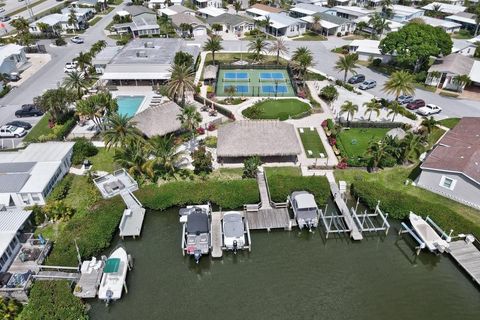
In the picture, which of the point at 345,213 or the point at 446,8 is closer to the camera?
the point at 345,213

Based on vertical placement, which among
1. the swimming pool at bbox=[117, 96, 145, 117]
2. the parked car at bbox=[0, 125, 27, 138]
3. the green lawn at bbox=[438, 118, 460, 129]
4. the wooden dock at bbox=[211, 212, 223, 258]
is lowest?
the wooden dock at bbox=[211, 212, 223, 258]

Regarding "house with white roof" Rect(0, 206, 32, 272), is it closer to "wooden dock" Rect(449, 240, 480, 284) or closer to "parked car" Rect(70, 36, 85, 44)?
"wooden dock" Rect(449, 240, 480, 284)

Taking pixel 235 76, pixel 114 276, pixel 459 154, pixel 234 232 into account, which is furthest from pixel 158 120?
pixel 459 154

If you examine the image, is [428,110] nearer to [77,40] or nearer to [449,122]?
[449,122]

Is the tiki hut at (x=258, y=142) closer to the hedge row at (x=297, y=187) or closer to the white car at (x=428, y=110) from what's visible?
the hedge row at (x=297, y=187)

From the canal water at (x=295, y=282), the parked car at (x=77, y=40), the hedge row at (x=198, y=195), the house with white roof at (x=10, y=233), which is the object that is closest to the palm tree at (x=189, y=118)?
the hedge row at (x=198, y=195)

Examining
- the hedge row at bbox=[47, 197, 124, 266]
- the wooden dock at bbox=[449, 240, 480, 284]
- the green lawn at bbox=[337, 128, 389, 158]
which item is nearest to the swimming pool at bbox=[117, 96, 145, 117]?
the hedge row at bbox=[47, 197, 124, 266]
